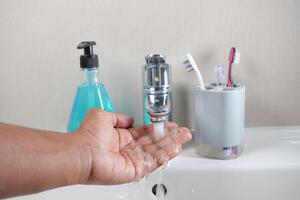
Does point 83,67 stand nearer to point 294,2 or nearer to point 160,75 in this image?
point 160,75

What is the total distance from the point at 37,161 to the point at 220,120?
1.02 feet

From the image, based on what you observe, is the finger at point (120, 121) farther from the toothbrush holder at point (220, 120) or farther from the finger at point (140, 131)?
the toothbrush holder at point (220, 120)

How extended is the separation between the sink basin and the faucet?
0.09 metres

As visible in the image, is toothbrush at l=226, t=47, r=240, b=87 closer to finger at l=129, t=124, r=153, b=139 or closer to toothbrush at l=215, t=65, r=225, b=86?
toothbrush at l=215, t=65, r=225, b=86

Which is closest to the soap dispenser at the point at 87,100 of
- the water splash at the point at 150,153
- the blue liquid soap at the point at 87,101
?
the blue liquid soap at the point at 87,101

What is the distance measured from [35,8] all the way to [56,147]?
328mm

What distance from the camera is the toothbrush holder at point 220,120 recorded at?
53 cm

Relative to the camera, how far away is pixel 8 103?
65 centimetres

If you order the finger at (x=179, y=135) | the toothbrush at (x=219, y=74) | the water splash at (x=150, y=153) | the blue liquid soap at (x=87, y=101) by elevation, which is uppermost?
the toothbrush at (x=219, y=74)

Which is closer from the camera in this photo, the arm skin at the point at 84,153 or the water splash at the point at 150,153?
the arm skin at the point at 84,153

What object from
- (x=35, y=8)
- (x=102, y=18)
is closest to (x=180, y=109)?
(x=102, y=18)

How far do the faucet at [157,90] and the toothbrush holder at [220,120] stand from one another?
6 cm

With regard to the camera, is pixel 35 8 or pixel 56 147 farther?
pixel 35 8

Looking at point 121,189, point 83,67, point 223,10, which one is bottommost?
point 121,189
